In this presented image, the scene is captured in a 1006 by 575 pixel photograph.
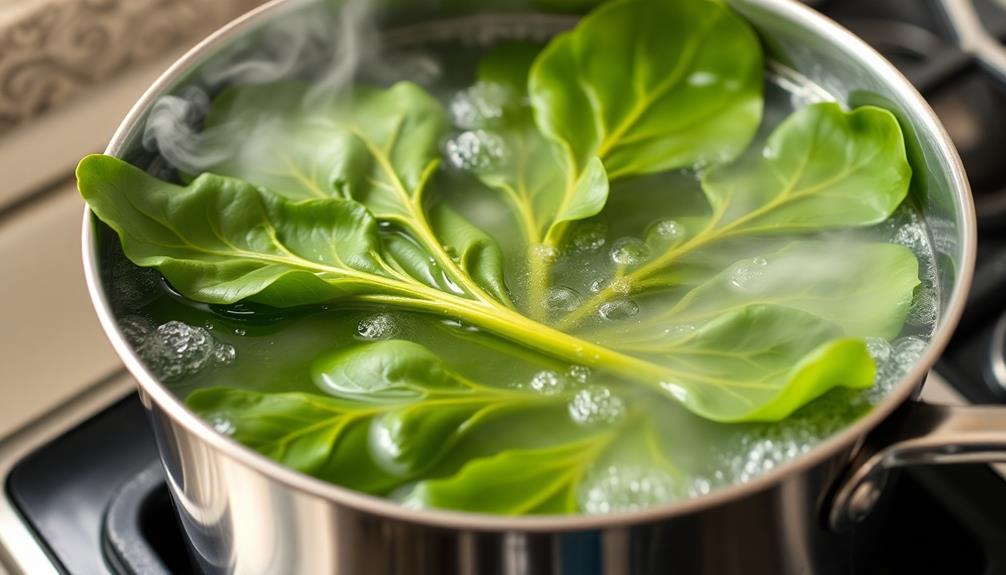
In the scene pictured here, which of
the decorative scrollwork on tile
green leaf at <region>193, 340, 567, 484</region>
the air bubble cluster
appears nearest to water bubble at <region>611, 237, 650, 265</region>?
green leaf at <region>193, 340, 567, 484</region>

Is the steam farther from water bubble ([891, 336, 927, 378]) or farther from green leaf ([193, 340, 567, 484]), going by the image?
water bubble ([891, 336, 927, 378])

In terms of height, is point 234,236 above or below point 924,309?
above

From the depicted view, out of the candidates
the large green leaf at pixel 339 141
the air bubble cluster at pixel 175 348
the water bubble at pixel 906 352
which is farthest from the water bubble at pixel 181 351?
the water bubble at pixel 906 352

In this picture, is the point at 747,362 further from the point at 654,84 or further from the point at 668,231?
the point at 654,84

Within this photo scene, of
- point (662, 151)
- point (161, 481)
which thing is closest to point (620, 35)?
point (662, 151)

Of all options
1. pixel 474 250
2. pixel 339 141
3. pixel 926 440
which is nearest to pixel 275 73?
pixel 339 141

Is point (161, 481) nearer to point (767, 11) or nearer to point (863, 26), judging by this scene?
point (767, 11)
